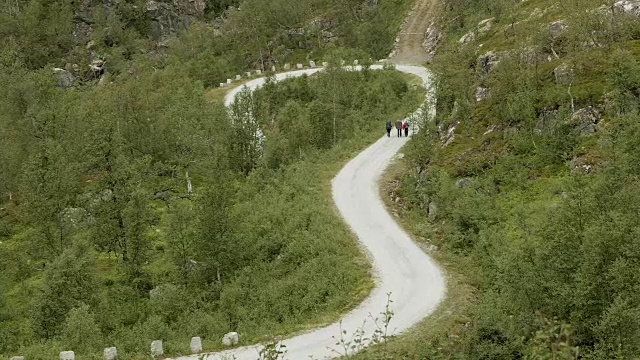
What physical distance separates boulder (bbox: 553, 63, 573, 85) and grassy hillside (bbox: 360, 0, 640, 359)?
0.25ft

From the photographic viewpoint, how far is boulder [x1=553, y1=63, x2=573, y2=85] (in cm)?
3981

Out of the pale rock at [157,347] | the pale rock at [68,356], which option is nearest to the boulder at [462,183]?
the pale rock at [157,347]

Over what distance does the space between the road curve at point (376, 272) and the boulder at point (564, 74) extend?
1271cm

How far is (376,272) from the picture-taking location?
1165 inches

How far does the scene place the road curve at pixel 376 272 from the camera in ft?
76.1

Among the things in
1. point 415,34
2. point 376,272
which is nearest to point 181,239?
point 376,272

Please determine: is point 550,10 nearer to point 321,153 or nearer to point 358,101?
point 358,101

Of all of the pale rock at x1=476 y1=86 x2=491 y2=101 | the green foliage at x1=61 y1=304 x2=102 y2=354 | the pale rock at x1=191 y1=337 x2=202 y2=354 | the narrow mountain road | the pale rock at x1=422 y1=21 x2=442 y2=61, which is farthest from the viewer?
the narrow mountain road

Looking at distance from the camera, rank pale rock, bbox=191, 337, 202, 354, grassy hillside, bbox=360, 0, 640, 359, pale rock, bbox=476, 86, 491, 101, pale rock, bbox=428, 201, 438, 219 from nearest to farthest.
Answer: grassy hillside, bbox=360, 0, 640, 359, pale rock, bbox=191, 337, 202, 354, pale rock, bbox=428, 201, 438, 219, pale rock, bbox=476, 86, 491, 101

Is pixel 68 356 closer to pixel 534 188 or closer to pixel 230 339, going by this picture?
pixel 230 339

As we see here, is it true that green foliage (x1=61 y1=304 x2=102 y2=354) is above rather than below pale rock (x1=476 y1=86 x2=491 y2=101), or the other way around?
below

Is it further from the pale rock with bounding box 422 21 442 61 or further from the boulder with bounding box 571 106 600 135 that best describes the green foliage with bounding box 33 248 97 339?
the pale rock with bounding box 422 21 442 61

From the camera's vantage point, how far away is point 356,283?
28.6m

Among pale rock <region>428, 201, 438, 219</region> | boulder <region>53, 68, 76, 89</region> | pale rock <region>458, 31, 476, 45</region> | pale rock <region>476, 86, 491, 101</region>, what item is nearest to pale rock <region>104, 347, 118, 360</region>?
pale rock <region>428, 201, 438, 219</region>
